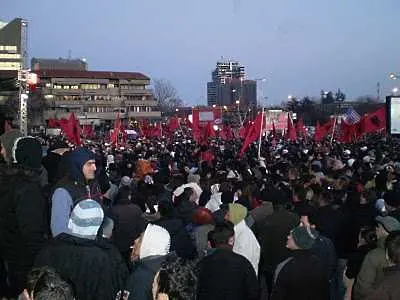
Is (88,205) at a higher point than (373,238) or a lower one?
higher

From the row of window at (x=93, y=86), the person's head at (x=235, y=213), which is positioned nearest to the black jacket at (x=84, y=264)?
the person's head at (x=235, y=213)

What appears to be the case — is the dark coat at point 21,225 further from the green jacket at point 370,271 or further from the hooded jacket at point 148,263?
the green jacket at point 370,271

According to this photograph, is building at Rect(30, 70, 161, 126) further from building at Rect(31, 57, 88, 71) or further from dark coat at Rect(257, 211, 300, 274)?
dark coat at Rect(257, 211, 300, 274)

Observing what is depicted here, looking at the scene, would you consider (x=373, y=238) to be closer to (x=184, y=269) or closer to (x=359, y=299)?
(x=359, y=299)

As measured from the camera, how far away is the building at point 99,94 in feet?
431

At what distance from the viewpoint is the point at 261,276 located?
8.12 metres

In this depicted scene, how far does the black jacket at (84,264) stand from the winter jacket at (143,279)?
32cm

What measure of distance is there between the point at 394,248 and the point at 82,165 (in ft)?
8.44

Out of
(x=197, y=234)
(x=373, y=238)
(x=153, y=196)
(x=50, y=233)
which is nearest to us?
(x=50, y=233)

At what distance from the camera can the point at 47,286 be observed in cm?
303

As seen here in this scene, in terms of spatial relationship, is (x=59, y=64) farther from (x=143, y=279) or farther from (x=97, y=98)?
(x=143, y=279)

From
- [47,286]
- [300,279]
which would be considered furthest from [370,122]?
[47,286]

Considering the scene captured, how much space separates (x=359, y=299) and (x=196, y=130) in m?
27.4

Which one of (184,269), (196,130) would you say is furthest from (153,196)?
(196,130)
